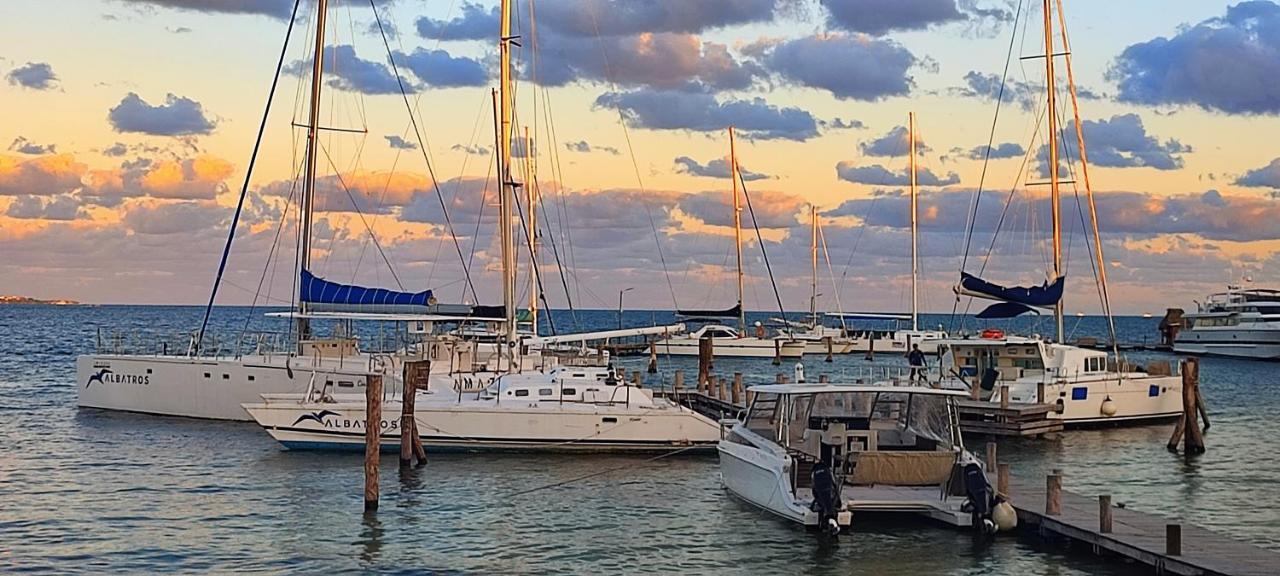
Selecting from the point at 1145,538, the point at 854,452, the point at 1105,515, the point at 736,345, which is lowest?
the point at 1145,538

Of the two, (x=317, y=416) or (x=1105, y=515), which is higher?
(x=317, y=416)

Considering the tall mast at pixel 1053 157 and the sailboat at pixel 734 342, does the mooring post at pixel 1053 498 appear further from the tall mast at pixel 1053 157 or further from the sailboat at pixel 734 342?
the sailboat at pixel 734 342

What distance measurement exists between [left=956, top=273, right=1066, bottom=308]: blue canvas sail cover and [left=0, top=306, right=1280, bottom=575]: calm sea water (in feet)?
18.5

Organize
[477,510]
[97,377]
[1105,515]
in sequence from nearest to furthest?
[1105,515] → [477,510] → [97,377]

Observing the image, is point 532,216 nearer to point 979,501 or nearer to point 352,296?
point 352,296

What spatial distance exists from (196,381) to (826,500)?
2723 cm

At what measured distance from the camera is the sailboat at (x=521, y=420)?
34938 mm

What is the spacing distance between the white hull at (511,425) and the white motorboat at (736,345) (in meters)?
52.7

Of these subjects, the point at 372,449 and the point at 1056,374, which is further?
the point at 1056,374

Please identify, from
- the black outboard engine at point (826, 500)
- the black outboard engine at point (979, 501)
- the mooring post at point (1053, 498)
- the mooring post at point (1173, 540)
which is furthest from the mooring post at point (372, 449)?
the mooring post at point (1173, 540)

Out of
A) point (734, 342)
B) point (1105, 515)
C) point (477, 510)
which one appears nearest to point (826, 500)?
point (1105, 515)

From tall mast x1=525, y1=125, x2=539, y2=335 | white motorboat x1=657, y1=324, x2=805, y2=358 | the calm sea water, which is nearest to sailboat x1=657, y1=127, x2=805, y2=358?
white motorboat x1=657, y1=324, x2=805, y2=358

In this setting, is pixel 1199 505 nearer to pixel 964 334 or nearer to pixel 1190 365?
pixel 1190 365

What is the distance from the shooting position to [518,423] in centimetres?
3494
